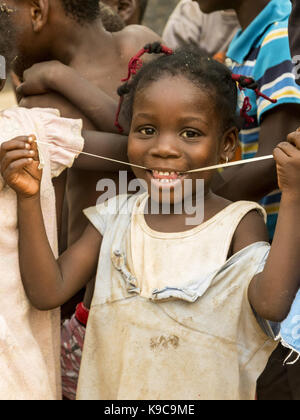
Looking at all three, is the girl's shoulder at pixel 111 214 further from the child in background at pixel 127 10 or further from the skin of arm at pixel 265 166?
the child in background at pixel 127 10

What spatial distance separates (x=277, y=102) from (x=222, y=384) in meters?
0.72

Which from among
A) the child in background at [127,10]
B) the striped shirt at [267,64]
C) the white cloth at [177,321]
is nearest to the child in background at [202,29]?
the child in background at [127,10]

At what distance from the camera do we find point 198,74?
5.20 ft

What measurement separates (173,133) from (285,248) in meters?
0.39

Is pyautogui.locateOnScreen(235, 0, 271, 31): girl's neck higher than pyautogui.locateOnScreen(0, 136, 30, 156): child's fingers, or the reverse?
pyautogui.locateOnScreen(235, 0, 271, 31): girl's neck

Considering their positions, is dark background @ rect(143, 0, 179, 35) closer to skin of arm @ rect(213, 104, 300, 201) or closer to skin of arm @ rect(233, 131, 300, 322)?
skin of arm @ rect(213, 104, 300, 201)

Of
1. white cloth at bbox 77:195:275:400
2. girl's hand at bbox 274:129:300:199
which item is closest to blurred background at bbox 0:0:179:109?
white cloth at bbox 77:195:275:400

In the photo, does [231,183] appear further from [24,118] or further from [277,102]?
[24,118]

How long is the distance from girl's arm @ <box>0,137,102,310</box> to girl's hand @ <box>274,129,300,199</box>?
0.51 metres

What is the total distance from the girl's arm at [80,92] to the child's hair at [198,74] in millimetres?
145

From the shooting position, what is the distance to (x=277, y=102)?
1.71 metres

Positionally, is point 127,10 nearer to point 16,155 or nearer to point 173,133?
point 173,133

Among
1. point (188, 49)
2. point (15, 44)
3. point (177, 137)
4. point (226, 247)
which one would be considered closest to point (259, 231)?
point (226, 247)

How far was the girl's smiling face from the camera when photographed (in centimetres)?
152
